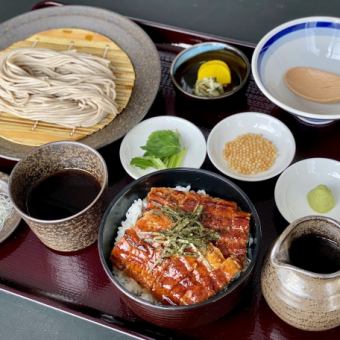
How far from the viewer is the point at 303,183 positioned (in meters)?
1.67

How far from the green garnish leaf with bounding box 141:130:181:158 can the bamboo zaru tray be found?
18cm

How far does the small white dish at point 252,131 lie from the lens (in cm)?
170

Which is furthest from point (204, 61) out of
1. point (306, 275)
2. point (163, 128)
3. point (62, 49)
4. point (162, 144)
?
point (306, 275)

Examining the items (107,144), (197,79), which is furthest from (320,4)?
(107,144)

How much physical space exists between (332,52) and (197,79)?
52 cm

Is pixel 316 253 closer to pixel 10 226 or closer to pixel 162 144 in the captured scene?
pixel 162 144

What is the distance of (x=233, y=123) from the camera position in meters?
1.83

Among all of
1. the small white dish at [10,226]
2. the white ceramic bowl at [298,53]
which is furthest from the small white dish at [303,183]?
the small white dish at [10,226]

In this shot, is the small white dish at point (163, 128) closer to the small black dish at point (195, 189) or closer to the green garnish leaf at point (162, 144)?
the green garnish leaf at point (162, 144)

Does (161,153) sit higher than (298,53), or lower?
lower

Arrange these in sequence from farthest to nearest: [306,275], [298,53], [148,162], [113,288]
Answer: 1. [298,53]
2. [148,162]
3. [113,288]
4. [306,275]

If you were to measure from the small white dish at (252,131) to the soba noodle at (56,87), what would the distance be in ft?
1.25

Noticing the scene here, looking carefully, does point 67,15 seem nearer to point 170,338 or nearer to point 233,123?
point 233,123

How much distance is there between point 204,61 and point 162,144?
0.44m
